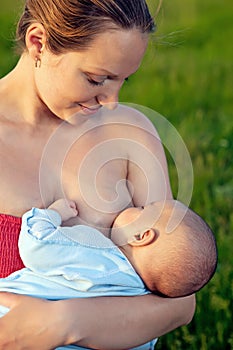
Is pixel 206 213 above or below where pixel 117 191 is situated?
below

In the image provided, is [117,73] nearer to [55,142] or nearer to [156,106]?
[55,142]

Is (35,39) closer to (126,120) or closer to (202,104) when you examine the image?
(126,120)

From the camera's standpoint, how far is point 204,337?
13.5 ft

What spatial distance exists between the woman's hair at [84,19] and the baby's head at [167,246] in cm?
54

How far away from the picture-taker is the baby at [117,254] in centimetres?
297

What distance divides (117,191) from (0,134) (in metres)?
0.40

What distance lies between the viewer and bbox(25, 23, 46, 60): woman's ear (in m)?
3.04

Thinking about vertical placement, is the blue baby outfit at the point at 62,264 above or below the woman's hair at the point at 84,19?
below

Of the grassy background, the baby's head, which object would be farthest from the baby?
the grassy background

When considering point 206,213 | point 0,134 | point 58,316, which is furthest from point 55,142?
point 206,213

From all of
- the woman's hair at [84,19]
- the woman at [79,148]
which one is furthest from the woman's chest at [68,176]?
the woman's hair at [84,19]

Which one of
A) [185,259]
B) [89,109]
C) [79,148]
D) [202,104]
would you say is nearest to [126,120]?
[79,148]

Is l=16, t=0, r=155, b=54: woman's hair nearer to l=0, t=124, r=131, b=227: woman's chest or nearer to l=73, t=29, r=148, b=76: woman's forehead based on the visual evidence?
l=73, t=29, r=148, b=76: woman's forehead

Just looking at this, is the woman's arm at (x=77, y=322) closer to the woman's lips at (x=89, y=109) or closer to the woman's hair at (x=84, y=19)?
the woman's lips at (x=89, y=109)
